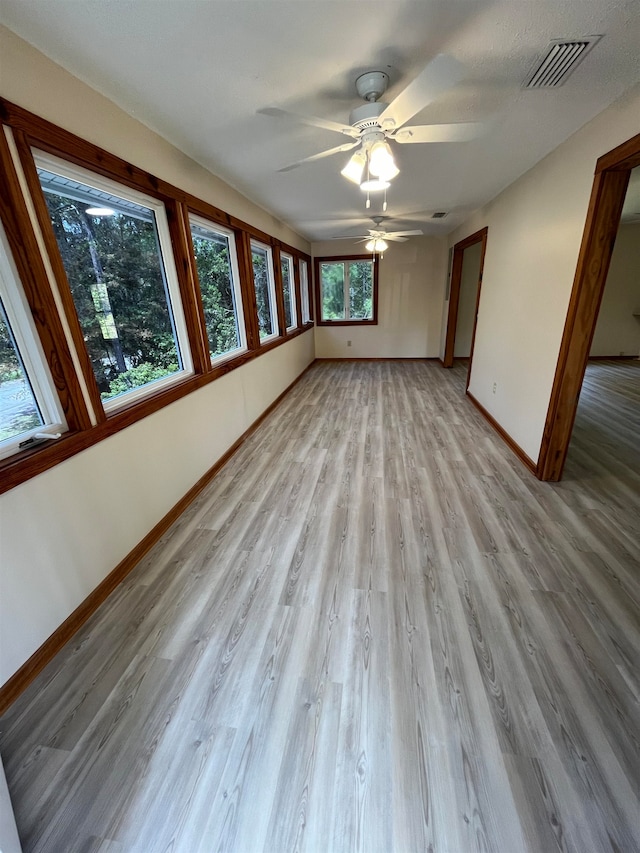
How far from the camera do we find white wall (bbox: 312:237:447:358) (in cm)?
614

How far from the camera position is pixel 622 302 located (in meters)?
6.13

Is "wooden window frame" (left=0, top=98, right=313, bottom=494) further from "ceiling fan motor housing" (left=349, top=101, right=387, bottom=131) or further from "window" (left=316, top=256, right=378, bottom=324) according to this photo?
"window" (left=316, top=256, right=378, bottom=324)

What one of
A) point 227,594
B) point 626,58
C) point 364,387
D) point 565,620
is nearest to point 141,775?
point 227,594

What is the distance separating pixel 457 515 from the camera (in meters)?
2.24

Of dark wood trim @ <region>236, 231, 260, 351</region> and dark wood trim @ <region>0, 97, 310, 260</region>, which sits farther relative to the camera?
dark wood trim @ <region>236, 231, 260, 351</region>

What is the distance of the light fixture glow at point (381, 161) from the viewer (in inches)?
63.7

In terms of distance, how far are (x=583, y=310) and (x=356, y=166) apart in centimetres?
171

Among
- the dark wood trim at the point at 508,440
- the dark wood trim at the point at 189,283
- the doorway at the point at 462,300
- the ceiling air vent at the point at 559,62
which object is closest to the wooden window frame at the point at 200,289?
the dark wood trim at the point at 189,283

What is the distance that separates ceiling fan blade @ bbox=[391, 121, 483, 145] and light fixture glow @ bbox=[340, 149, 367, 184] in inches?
7.1

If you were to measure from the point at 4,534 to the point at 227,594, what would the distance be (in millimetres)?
962

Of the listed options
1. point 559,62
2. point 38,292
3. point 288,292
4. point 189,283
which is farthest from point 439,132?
point 288,292

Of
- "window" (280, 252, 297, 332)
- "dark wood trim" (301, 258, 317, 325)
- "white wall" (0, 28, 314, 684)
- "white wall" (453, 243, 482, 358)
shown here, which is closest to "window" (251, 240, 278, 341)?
"window" (280, 252, 297, 332)

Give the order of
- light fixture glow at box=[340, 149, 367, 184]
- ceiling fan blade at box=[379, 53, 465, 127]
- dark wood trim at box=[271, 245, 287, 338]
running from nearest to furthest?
ceiling fan blade at box=[379, 53, 465, 127] → light fixture glow at box=[340, 149, 367, 184] → dark wood trim at box=[271, 245, 287, 338]

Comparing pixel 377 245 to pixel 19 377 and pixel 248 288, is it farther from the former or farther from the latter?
pixel 19 377
